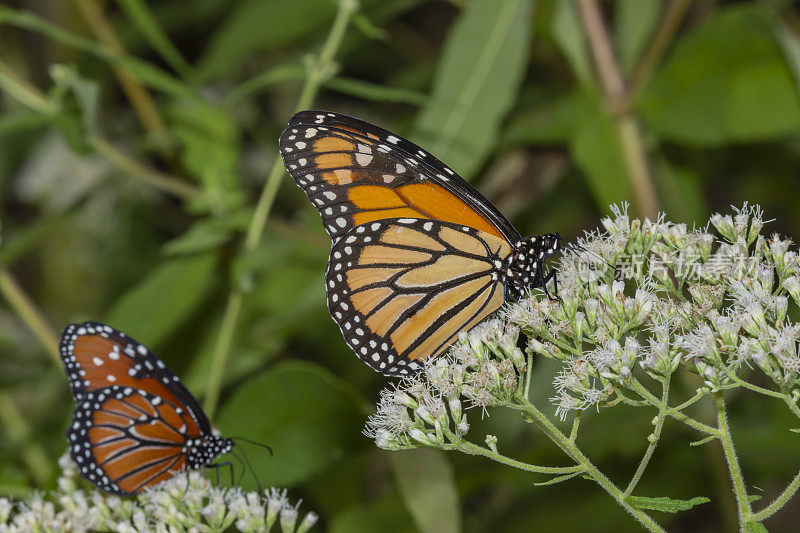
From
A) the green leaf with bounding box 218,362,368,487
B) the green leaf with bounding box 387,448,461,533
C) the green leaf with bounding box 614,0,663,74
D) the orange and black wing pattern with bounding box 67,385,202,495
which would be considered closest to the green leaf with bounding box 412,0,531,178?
the green leaf with bounding box 614,0,663,74

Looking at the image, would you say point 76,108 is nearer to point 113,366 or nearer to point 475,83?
point 113,366

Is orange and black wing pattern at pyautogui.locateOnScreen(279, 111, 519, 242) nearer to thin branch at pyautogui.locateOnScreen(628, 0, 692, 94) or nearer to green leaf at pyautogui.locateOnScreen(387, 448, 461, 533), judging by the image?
green leaf at pyautogui.locateOnScreen(387, 448, 461, 533)

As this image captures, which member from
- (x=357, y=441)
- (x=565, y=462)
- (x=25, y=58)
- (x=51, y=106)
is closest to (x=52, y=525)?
(x=357, y=441)

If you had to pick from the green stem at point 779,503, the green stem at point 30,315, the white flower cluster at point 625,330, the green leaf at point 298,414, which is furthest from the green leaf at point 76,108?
the green stem at point 779,503

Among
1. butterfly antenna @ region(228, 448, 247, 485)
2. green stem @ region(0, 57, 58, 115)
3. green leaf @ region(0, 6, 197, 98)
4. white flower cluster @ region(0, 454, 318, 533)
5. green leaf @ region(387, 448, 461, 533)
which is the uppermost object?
green leaf @ region(0, 6, 197, 98)

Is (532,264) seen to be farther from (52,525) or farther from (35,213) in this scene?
(35,213)
